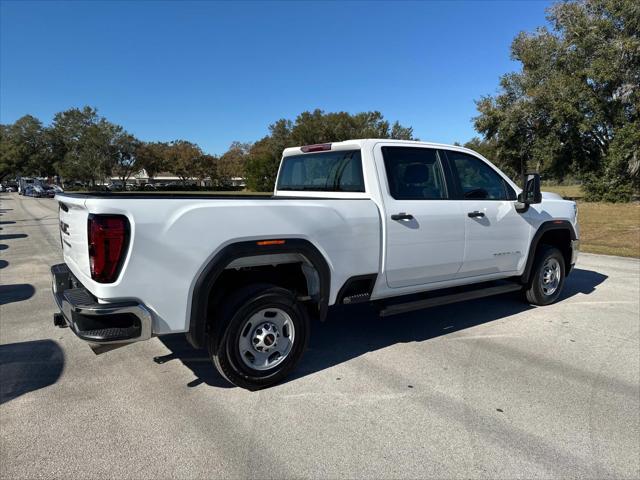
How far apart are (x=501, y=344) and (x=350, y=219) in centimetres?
223

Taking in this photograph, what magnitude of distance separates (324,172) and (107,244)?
2506mm

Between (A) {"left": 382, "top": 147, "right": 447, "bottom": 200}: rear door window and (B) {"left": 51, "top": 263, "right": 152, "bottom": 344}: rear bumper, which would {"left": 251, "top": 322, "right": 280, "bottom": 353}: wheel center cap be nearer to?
(B) {"left": 51, "top": 263, "right": 152, "bottom": 344}: rear bumper

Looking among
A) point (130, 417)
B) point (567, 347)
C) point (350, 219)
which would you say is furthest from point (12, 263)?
point (567, 347)

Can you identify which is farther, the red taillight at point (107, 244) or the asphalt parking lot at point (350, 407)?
the red taillight at point (107, 244)

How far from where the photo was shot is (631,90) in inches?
1038

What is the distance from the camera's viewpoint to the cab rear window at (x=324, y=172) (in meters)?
4.39

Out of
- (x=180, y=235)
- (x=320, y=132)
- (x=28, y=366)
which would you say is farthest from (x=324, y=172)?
(x=320, y=132)

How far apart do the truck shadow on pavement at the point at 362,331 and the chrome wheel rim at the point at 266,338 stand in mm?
288

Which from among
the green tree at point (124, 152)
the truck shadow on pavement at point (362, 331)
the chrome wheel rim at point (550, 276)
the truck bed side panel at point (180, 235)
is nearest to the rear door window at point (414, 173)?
the truck bed side panel at point (180, 235)

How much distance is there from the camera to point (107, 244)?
114 inches

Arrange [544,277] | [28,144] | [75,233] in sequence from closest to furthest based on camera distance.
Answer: [75,233], [544,277], [28,144]

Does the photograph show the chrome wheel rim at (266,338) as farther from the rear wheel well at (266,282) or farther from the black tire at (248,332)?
the rear wheel well at (266,282)

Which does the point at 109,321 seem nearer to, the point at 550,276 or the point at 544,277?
the point at 544,277

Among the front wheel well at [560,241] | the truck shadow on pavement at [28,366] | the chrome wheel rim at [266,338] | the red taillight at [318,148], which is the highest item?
the red taillight at [318,148]
